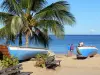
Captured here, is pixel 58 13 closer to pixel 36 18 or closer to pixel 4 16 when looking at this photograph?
pixel 36 18

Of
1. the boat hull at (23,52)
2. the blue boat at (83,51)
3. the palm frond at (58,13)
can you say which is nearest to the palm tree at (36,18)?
the palm frond at (58,13)

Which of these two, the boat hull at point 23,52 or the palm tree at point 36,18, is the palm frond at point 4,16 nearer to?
the palm tree at point 36,18

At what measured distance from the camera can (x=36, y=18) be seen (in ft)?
67.9

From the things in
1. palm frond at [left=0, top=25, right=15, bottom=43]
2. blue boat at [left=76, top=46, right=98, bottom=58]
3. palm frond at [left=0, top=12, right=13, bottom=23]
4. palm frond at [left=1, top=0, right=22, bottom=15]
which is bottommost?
blue boat at [left=76, top=46, right=98, bottom=58]

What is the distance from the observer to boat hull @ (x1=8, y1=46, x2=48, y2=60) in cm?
1755

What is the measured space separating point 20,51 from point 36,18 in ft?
11.8

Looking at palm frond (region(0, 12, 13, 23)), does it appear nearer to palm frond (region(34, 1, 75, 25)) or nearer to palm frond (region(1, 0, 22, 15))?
palm frond (region(1, 0, 22, 15))

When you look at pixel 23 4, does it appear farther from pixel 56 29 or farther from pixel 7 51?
pixel 7 51

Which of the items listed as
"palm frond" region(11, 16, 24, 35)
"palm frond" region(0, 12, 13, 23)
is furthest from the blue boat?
"palm frond" region(0, 12, 13, 23)

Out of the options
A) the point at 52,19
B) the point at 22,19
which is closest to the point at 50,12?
the point at 52,19

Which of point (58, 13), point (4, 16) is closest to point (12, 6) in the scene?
point (4, 16)

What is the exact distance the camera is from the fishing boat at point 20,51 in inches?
687

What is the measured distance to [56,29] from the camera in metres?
20.1

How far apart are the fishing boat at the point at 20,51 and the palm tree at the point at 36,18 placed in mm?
1670
